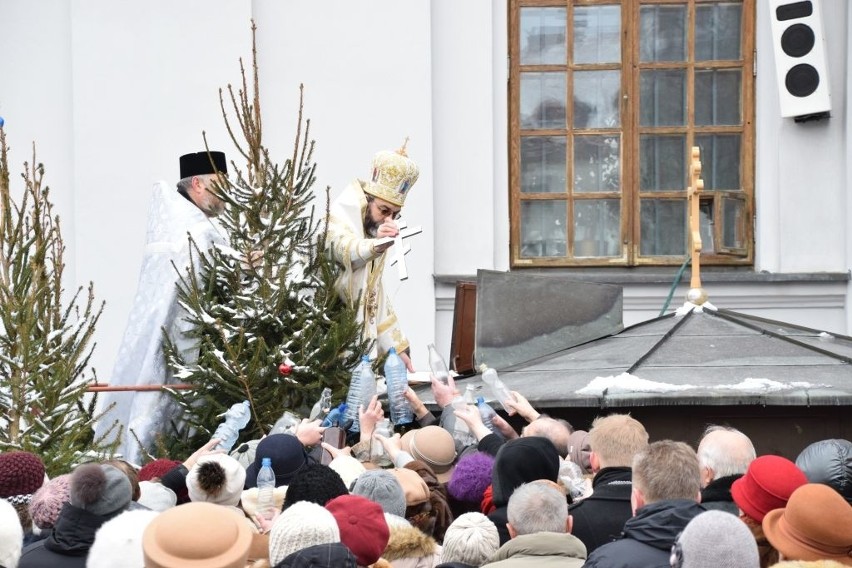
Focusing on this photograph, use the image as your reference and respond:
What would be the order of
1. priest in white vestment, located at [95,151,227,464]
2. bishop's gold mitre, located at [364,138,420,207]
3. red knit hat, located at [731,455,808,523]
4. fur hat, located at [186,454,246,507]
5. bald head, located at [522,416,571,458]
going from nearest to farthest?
1. red knit hat, located at [731,455,808,523]
2. fur hat, located at [186,454,246,507]
3. bald head, located at [522,416,571,458]
4. priest in white vestment, located at [95,151,227,464]
5. bishop's gold mitre, located at [364,138,420,207]

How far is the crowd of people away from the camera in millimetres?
3941

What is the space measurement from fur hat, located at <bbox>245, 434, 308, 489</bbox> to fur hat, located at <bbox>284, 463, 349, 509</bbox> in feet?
3.44

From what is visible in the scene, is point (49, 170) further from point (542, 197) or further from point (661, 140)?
point (661, 140)

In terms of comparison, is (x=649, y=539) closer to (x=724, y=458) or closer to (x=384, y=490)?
(x=384, y=490)

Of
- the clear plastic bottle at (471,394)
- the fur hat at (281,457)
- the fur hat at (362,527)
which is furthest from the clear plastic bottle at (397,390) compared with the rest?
the fur hat at (362,527)

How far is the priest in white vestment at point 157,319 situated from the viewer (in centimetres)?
837

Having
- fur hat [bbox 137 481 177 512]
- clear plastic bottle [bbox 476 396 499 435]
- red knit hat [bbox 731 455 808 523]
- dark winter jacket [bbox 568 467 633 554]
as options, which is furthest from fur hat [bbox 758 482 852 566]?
clear plastic bottle [bbox 476 396 499 435]

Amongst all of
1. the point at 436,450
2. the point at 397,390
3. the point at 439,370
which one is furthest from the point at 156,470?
the point at 439,370

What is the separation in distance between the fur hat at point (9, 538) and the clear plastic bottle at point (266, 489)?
1.04 meters

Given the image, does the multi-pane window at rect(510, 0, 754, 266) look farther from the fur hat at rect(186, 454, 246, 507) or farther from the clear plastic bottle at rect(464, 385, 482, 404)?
the fur hat at rect(186, 454, 246, 507)

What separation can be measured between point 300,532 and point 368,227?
4742 millimetres

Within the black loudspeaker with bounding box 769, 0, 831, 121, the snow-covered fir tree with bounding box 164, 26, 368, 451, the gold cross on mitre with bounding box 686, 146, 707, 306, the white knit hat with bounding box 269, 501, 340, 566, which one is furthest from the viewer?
the black loudspeaker with bounding box 769, 0, 831, 121

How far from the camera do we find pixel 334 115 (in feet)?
38.2

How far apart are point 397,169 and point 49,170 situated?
3958 mm
